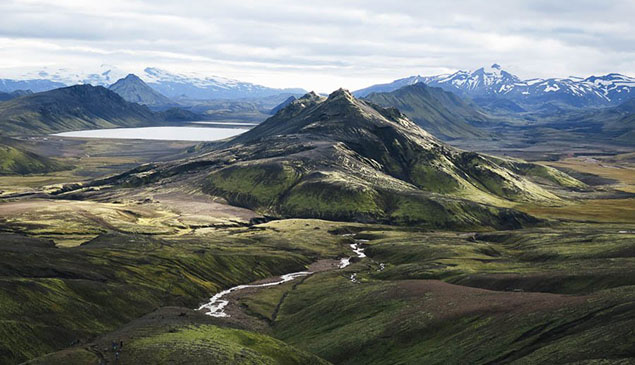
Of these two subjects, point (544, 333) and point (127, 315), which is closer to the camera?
point (544, 333)

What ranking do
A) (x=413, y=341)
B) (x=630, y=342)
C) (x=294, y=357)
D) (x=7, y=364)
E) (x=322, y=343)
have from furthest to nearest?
1. (x=322, y=343)
2. (x=413, y=341)
3. (x=294, y=357)
4. (x=7, y=364)
5. (x=630, y=342)

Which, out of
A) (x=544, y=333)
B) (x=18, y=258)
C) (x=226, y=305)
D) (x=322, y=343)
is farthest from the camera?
(x=226, y=305)

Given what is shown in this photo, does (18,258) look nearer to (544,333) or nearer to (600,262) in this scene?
(544,333)

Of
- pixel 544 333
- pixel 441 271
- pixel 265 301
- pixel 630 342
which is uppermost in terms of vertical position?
pixel 630 342

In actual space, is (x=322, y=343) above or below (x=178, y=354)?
below

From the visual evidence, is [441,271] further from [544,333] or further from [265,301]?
[544,333]

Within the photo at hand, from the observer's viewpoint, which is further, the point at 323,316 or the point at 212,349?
the point at 323,316

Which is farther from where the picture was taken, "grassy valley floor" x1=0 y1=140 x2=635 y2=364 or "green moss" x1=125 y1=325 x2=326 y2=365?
"green moss" x1=125 y1=325 x2=326 y2=365

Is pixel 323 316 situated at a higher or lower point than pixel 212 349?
lower

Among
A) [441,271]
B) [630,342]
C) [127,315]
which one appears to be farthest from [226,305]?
[630,342]

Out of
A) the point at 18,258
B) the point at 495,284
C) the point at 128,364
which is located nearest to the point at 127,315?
the point at 18,258

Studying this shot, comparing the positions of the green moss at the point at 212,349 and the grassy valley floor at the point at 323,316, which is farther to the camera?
the green moss at the point at 212,349
